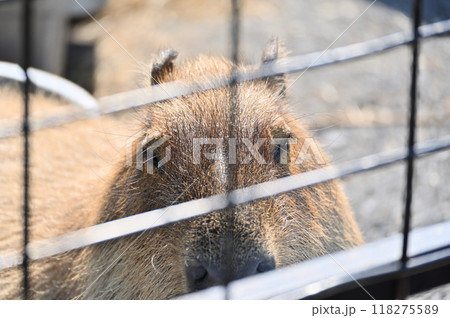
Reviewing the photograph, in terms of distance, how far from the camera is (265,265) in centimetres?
202

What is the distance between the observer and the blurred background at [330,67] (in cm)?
449

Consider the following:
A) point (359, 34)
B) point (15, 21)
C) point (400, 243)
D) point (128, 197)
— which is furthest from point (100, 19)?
point (400, 243)

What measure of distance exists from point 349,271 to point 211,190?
689mm

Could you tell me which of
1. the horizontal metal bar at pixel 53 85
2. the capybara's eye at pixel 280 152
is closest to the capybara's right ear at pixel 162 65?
the capybara's eye at pixel 280 152

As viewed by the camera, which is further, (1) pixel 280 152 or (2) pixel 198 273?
(1) pixel 280 152

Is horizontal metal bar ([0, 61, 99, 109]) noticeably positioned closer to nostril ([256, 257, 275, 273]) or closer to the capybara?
the capybara

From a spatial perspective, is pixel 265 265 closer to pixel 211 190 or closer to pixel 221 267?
→ pixel 221 267

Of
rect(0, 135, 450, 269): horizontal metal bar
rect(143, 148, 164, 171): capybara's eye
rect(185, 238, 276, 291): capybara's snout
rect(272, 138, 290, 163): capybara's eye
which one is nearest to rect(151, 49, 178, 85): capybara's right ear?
rect(143, 148, 164, 171): capybara's eye

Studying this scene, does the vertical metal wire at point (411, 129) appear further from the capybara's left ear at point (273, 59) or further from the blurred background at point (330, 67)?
the blurred background at point (330, 67)

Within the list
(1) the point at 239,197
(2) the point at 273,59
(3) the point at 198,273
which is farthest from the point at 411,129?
(2) the point at 273,59

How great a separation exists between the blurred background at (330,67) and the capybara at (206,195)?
5.11ft

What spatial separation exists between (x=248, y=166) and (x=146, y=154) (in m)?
0.42

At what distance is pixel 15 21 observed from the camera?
5812mm

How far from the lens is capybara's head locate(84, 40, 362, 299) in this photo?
81.4 inches
